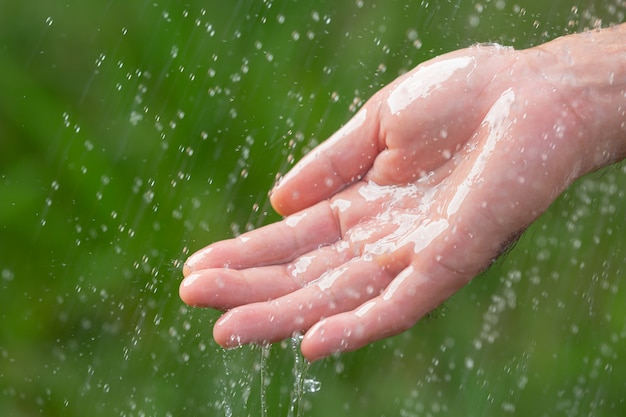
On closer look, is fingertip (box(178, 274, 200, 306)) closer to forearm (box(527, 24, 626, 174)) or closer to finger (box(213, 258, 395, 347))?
finger (box(213, 258, 395, 347))

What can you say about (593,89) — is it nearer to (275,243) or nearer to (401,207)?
(401,207)

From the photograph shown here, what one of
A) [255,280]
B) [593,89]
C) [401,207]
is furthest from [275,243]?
[593,89]

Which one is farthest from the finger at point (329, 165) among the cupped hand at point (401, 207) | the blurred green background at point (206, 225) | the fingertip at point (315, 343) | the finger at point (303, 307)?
the blurred green background at point (206, 225)

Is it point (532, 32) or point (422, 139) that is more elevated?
point (422, 139)

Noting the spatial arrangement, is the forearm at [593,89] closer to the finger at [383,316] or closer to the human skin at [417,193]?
the human skin at [417,193]

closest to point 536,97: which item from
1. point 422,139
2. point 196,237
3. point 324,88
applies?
point 422,139

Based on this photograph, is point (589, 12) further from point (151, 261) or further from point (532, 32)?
point (151, 261)

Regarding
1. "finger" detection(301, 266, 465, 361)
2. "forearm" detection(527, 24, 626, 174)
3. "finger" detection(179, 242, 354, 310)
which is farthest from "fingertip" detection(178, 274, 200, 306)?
"forearm" detection(527, 24, 626, 174)
